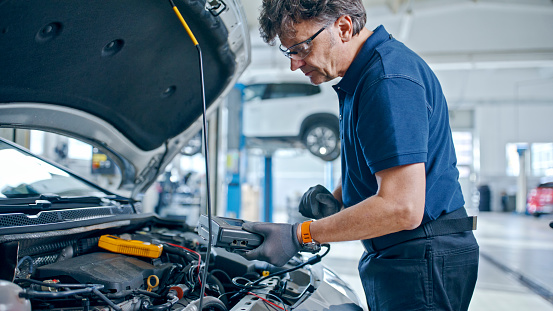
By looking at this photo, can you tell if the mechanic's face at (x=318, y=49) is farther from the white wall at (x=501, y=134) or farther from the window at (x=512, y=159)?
the window at (x=512, y=159)

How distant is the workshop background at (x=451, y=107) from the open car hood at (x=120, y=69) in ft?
0.95

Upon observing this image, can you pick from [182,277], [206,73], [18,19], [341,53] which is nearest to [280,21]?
[341,53]

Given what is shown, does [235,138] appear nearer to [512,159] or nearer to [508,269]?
[508,269]

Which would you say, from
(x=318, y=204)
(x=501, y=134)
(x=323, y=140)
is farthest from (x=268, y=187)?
(x=501, y=134)

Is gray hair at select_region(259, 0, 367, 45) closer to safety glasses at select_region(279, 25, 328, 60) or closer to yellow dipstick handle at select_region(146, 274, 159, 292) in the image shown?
safety glasses at select_region(279, 25, 328, 60)

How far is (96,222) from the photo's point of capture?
129cm

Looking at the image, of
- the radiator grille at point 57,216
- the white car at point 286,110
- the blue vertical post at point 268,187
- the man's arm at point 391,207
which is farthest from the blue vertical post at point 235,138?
the man's arm at point 391,207

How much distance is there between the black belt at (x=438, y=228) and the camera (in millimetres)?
1062

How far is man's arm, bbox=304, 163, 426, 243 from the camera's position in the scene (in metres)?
0.90

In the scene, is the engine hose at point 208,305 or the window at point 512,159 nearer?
the engine hose at point 208,305

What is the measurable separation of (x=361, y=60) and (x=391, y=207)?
1.53 ft

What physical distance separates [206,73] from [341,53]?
72 centimetres

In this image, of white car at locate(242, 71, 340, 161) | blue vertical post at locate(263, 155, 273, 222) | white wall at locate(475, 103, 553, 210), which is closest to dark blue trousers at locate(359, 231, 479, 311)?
white car at locate(242, 71, 340, 161)

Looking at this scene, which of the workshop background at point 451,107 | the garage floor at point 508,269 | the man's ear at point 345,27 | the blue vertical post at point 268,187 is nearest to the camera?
the man's ear at point 345,27
